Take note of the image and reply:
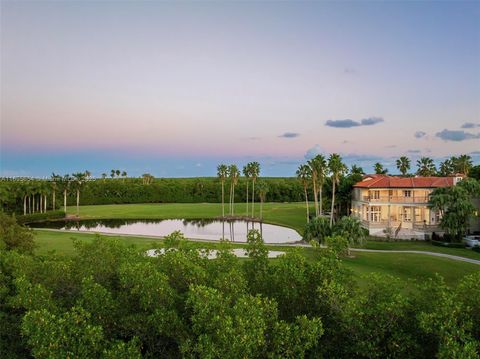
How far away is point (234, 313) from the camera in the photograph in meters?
11.0

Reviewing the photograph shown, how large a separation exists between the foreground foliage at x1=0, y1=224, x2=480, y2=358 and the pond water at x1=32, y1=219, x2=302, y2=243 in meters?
45.5

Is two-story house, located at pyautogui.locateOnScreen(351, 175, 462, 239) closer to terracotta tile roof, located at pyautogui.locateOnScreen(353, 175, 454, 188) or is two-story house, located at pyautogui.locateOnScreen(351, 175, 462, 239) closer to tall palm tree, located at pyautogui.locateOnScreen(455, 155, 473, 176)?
Answer: terracotta tile roof, located at pyautogui.locateOnScreen(353, 175, 454, 188)

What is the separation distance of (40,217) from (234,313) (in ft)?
276

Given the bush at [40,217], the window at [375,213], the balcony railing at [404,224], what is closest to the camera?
the balcony railing at [404,224]

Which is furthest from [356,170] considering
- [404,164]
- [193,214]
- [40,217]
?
[40,217]

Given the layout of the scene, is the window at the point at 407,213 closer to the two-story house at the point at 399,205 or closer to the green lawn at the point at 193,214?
the two-story house at the point at 399,205

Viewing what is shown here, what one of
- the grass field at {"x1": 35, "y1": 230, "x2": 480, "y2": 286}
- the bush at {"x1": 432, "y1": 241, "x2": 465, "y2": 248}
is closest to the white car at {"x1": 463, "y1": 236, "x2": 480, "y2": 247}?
the bush at {"x1": 432, "y1": 241, "x2": 465, "y2": 248}

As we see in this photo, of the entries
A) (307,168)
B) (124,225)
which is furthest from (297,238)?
(124,225)

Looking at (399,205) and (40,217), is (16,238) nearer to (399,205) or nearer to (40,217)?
(399,205)

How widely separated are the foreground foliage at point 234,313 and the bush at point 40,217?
2831 inches

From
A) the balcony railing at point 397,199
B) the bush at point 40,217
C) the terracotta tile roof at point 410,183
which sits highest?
the terracotta tile roof at point 410,183

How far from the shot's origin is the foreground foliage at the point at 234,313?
35.7ft

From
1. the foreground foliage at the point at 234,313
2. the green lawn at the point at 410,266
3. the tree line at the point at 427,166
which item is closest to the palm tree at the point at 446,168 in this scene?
the tree line at the point at 427,166

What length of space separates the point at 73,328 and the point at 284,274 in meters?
6.57
